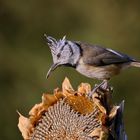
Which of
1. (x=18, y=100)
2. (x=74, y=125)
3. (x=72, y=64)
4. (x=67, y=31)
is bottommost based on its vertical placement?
(x=74, y=125)

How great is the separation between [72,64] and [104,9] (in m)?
5.37

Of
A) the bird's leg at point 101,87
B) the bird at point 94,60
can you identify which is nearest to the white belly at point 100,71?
the bird at point 94,60

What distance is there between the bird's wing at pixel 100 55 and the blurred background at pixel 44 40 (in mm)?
4430

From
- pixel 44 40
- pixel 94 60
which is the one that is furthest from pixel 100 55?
pixel 44 40

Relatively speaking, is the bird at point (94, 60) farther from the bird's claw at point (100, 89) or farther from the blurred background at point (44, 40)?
the blurred background at point (44, 40)

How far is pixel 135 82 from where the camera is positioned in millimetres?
10750

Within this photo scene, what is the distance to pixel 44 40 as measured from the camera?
1095 centimetres

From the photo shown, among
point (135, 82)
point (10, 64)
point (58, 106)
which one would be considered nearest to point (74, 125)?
point (58, 106)

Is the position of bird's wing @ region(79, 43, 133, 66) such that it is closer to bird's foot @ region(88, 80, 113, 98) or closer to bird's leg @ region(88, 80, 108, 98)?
bird's leg @ region(88, 80, 108, 98)

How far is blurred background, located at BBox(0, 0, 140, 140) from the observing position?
1065 cm

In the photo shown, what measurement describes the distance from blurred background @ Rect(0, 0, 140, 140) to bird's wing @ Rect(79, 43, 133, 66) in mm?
4430

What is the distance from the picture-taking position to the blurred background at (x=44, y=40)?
10648 millimetres

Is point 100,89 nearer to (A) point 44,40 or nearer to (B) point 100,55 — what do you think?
(B) point 100,55

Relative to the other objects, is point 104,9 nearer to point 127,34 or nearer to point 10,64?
point 127,34
